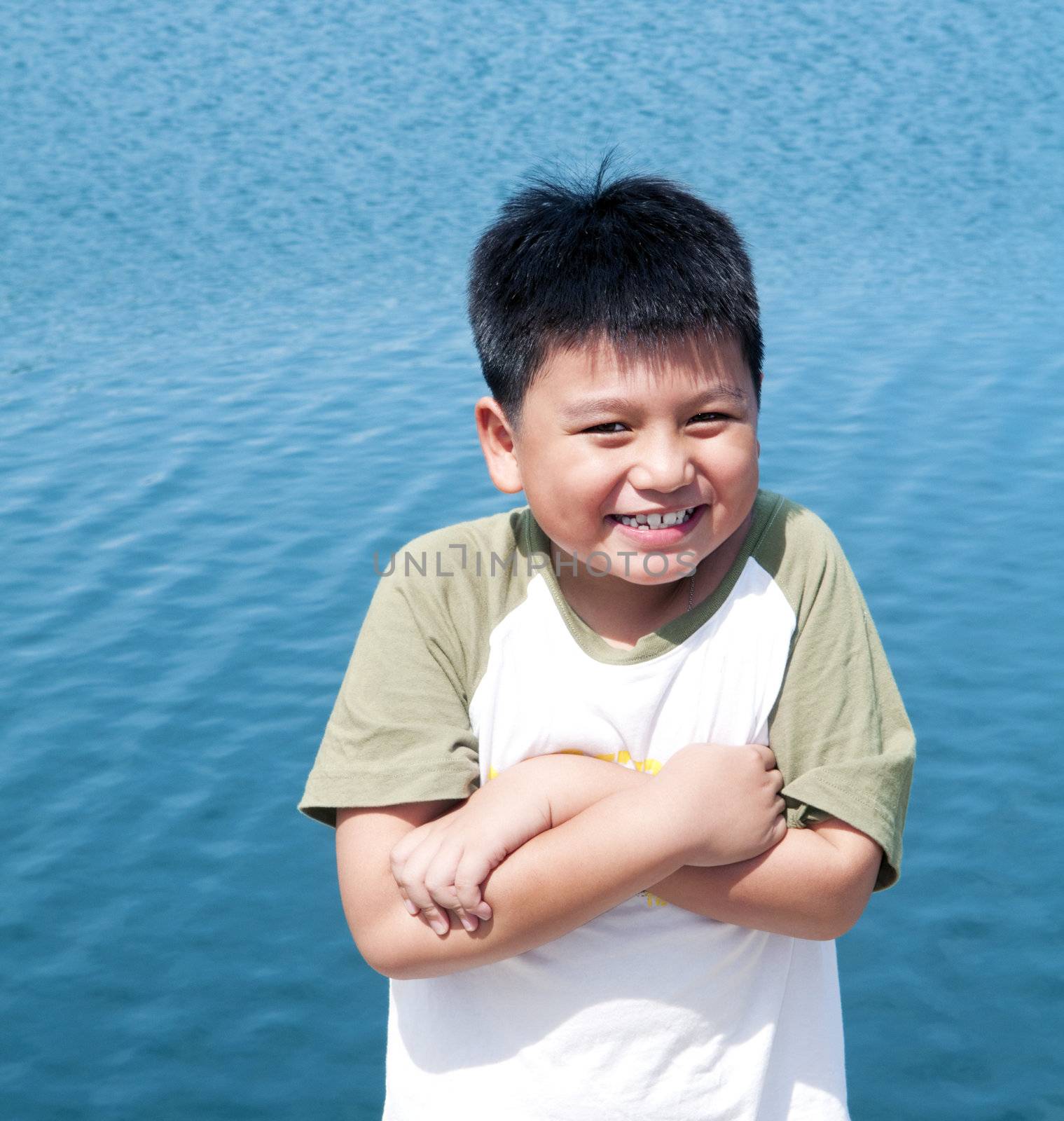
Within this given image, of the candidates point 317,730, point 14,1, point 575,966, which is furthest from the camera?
point 14,1

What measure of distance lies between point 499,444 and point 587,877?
0.46m

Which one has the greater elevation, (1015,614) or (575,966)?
(575,966)

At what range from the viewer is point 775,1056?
1408 millimetres

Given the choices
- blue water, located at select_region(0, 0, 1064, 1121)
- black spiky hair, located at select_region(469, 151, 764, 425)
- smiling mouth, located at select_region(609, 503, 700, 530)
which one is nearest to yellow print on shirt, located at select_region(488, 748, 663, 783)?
smiling mouth, located at select_region(609, 503, 700, 530)

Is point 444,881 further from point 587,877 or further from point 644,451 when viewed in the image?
point 644,451

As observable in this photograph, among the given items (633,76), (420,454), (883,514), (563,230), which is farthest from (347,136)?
(563,230)

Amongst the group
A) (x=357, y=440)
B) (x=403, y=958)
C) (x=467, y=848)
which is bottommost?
(x=357, y=440)

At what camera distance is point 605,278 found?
136cm

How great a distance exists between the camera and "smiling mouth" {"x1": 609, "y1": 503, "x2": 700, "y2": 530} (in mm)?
1346

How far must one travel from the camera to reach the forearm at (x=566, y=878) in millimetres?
1246

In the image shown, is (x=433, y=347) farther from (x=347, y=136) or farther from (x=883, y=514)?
(x=347, y=136)

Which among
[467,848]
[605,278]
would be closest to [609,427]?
[605,278]

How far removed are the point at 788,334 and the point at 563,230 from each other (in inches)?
272

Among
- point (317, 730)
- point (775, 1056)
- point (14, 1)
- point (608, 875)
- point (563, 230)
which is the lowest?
point (317, 730)
